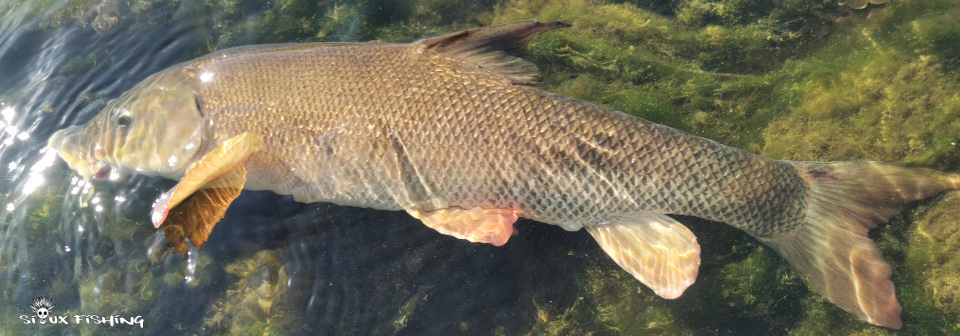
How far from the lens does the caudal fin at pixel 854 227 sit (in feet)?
9.91

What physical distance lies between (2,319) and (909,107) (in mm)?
6573

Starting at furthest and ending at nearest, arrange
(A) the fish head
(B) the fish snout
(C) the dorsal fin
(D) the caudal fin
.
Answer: (B) the fish snout → (A) the fish head → (C) the dorsal fin → (D) the caudal fin

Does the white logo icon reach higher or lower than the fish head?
lower

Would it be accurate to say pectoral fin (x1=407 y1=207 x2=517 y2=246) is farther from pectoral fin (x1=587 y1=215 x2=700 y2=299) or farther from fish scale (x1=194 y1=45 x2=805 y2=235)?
pectoral fin (x1=587 y1=215 x2=700 y2=299)

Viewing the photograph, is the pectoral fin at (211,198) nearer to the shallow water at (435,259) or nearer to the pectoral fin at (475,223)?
the shallow water at (435,259)

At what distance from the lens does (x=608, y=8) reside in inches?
183

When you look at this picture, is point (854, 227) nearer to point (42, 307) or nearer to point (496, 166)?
→ point (496, 166)

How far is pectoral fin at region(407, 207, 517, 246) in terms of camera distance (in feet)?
9.95

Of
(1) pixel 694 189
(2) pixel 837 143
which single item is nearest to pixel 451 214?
(1) pixel 694 189

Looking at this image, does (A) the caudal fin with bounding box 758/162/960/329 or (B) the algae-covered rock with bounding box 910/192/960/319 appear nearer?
(A) the caudal fin with bounding box 758/162/960/329

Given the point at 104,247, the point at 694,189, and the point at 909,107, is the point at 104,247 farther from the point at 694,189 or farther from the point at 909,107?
the point at 909,107

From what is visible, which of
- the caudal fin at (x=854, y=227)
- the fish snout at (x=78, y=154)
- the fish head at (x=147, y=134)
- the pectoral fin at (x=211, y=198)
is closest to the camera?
the caudal fin at (x=854, y=227)

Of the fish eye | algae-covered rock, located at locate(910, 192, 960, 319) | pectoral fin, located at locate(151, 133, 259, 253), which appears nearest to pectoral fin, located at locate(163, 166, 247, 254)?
pectoral fin, located at locate(151, 133, 259, 253)

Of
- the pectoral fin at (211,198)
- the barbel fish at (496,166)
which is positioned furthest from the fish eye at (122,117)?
the pectoral fin at (211,198)
